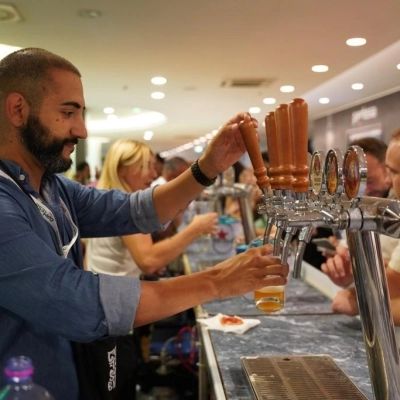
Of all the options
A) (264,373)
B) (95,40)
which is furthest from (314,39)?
(264,373)

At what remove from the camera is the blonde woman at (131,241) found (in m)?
2.46

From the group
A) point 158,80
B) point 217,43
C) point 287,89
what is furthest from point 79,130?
point 287,89

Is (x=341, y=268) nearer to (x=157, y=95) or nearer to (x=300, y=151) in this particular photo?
(x=300, y=151)

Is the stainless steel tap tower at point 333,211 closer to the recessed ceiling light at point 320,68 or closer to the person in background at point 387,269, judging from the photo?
the person in background at point 387,269

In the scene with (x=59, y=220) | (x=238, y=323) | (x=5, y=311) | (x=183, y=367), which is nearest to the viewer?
(x=5, y=311)

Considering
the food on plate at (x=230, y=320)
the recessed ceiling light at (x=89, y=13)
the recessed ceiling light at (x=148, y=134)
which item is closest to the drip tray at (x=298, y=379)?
the food on plate at (x=230, y=320)

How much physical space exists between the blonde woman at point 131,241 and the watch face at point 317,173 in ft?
4.89

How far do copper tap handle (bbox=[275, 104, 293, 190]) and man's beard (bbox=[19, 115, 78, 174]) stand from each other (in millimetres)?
519

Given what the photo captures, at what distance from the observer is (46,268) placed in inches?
39.4

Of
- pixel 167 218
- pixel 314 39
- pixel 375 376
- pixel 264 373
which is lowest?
pixel 264 373

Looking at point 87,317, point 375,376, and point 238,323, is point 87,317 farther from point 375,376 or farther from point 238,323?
point 238,323

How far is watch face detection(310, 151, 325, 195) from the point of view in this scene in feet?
3.22

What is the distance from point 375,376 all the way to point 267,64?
5020mm

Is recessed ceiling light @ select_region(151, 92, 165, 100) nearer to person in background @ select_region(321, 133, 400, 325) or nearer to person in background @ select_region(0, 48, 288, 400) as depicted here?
person in background @ select_region(321, 133, 400, 325)
